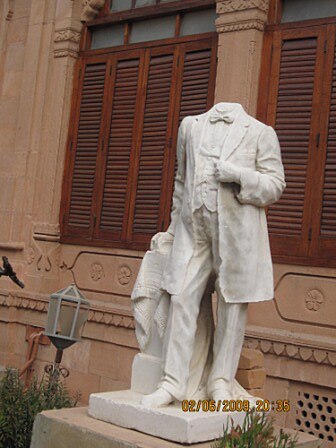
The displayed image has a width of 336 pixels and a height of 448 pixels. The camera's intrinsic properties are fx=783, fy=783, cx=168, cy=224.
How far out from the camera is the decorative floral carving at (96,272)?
10.3 meters

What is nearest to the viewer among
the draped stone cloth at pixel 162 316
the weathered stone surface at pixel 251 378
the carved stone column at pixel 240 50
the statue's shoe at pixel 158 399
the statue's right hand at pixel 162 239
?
the statue's shoe at pixel 158 399

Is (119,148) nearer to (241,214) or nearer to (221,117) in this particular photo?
(221,117)

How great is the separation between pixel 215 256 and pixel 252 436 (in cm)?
117

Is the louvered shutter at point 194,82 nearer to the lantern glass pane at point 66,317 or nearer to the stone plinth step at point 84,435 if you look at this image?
the lantern glass pane at point 66,317

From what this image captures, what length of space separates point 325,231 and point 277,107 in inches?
60.4

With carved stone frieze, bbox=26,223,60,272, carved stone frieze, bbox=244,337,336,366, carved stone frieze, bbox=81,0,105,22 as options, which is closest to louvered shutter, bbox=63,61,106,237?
carved stone frieze, bbox=26,223,60,272

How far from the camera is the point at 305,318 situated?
805cm

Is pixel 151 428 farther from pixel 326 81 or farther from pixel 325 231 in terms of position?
pixel 326 81

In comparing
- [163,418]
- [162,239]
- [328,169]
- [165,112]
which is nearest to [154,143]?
[165,112]

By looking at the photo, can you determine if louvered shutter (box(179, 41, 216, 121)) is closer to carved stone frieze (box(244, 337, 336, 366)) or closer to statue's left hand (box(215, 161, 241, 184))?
carved stone frieze (box(244, 337, 336, 366))

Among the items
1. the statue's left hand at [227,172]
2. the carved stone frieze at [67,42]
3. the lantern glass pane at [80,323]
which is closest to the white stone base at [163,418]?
the statue's left hand at [227,172]

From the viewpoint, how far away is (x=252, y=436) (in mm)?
4730

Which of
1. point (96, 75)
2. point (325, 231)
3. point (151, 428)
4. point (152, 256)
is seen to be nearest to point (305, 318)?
point (325, 231)

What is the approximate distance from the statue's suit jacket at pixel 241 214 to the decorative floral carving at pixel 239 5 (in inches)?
149
